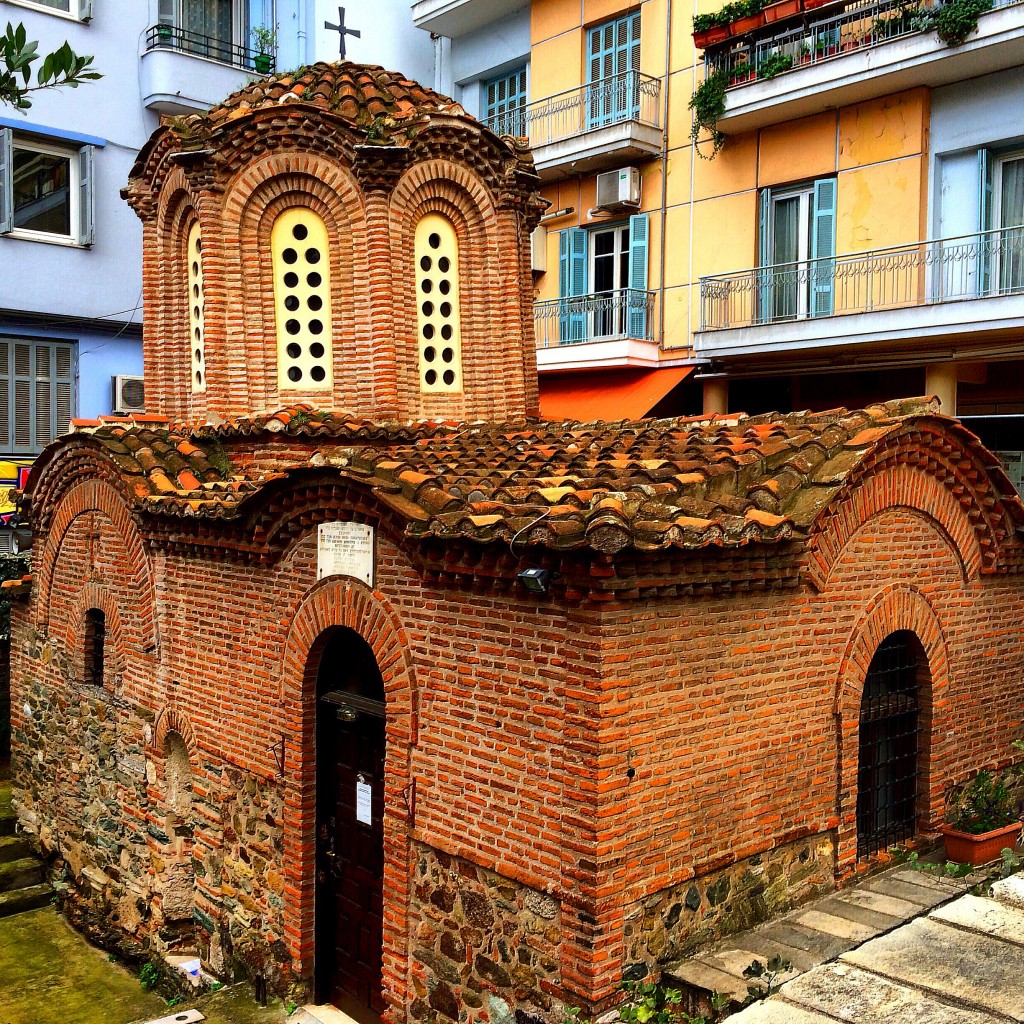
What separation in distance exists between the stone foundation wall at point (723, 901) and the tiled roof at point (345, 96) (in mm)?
7297

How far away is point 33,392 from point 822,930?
1530cm

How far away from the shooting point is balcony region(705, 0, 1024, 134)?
1281 cm

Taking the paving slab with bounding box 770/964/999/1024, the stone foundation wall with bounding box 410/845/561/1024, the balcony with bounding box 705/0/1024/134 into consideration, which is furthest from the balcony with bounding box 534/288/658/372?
the paving slab with bounding box 770/964/999/1024

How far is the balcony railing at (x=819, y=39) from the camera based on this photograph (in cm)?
1355

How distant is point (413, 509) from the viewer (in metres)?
6.26

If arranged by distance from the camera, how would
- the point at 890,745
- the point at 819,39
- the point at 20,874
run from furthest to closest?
the point at 819,39
the point at 20,874
the point at 890,745

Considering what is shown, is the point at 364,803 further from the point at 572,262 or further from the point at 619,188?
the point at 572,262

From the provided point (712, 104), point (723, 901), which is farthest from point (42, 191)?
point (723, 901)

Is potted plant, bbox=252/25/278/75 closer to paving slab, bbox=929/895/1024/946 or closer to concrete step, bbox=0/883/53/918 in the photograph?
concrete step, bbox=0/883/53/918

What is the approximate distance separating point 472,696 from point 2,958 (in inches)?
264

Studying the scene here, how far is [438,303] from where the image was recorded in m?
10.3

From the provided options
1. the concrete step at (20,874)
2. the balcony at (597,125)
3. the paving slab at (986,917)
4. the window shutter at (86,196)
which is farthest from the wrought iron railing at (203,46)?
the paving slab at (986,917)

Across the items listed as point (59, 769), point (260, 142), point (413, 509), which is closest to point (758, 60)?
point (260, 142)

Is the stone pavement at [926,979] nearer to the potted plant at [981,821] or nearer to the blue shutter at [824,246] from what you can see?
the potted plant at [981,821]
